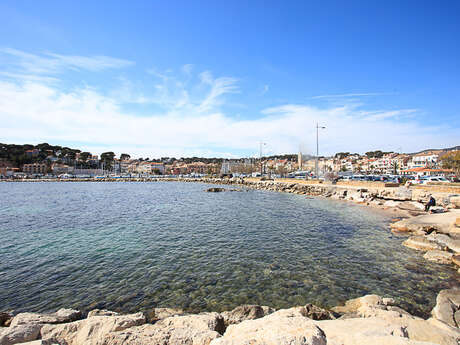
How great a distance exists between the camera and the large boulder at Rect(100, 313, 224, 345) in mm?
4555

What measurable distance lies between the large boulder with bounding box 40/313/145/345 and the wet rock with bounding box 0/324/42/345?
0.54 ft

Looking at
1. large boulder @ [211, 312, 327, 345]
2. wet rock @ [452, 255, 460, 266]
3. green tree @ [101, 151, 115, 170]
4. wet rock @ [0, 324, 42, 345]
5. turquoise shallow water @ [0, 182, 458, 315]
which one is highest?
green tree @ [101, 151, 115, 170]

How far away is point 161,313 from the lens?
661 centimetres

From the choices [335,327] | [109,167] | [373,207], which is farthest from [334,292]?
[109,167]

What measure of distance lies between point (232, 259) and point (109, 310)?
5.33 meters

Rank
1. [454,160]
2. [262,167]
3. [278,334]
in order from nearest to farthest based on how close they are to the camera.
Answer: [278,334] → [454,160] → [262,167]

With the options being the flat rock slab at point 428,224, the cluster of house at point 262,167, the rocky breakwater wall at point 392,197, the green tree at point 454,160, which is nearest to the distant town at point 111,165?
the cluster of house at point 262,167

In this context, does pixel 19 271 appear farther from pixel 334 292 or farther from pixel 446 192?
pixel 446 192

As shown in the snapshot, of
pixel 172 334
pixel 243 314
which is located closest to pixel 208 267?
pixel 243 314

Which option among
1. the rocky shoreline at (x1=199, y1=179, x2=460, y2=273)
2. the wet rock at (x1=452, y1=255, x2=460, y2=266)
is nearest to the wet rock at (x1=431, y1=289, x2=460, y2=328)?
the wet rock at (x1=452, y1=255, x2=460, y2=266)

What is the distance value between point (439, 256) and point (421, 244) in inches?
71.6

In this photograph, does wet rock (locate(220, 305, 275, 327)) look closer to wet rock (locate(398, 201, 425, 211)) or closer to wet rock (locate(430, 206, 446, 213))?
wet rock (locate(430, 206, 446, 213))

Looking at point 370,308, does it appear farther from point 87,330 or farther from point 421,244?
point 421,244

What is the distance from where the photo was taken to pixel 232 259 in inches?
426
